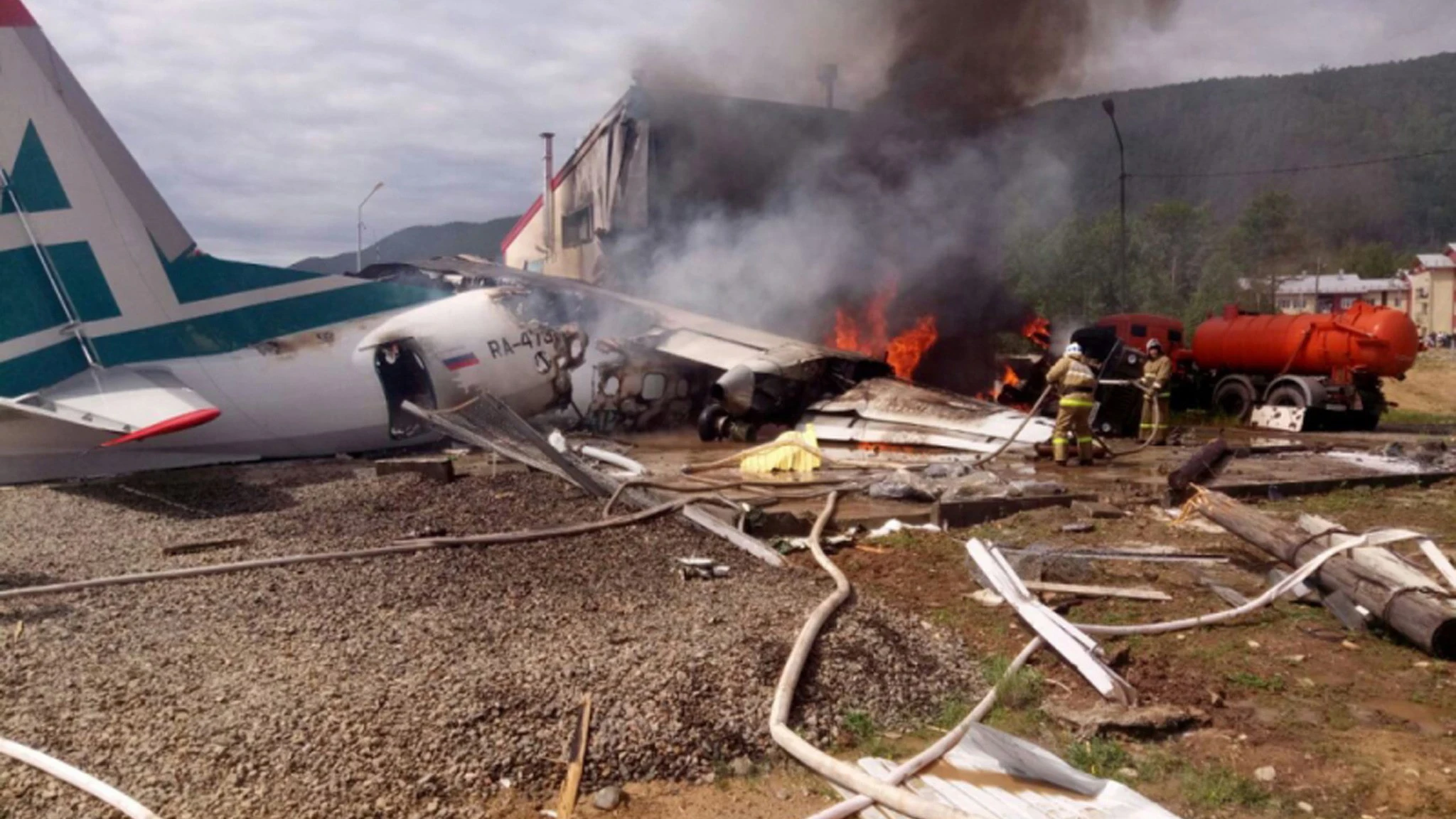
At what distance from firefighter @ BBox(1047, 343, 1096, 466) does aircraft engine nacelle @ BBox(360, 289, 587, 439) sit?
286 inches

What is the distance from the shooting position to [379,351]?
526 inches

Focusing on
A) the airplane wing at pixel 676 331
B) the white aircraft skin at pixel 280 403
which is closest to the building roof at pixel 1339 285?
the airplane wing at pixel 676 331

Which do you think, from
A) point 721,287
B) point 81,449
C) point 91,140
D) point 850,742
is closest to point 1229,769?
point 850,742

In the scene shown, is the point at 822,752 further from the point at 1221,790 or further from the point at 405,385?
the point at 405,385

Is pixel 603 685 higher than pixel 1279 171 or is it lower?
lower

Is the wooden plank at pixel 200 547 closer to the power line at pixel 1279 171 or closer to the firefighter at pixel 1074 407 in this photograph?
the firefighter at pixel 1074 407

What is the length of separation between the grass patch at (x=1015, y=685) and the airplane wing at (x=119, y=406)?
813cm

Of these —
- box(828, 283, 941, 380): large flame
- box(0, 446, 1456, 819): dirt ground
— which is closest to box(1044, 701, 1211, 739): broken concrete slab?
box(0, 446, 1456, 819): dirt ground

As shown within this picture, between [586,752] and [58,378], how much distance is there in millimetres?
9253

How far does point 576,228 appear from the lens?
1282 inches

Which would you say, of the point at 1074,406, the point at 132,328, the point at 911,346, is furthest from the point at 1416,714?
the point at 911,346

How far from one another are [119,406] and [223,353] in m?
1.85

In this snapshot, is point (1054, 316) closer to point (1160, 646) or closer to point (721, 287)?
point (721, 287)

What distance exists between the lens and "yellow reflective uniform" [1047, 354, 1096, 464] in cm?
1388
